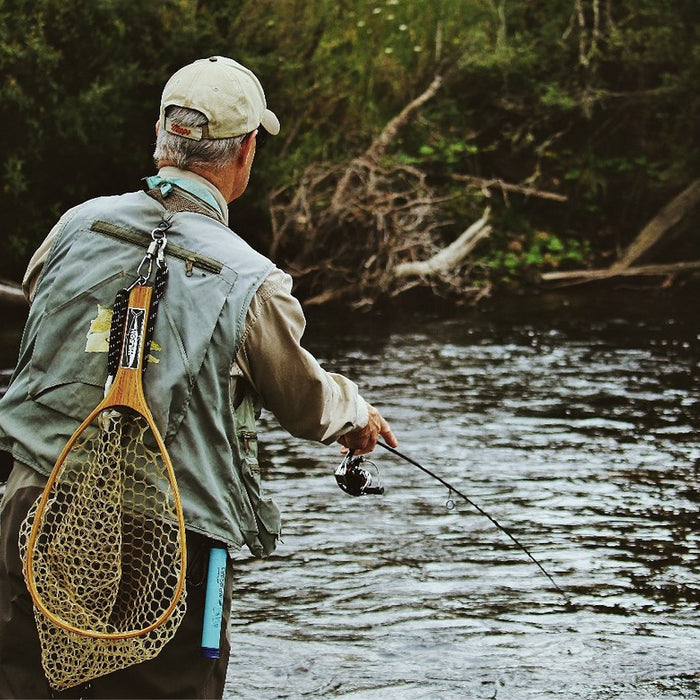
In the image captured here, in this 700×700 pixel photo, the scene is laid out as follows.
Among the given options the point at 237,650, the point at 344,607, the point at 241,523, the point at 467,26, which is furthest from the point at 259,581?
the point at 467,26

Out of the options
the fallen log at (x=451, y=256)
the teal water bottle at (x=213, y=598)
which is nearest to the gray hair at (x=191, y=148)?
the teal water bottle at (x=213, y=598)

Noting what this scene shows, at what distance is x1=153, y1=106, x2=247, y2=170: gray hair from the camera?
2.70 m

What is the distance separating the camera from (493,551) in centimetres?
584

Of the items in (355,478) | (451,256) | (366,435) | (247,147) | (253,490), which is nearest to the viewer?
(253,490)

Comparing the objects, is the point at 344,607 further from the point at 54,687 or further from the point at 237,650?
the point at 54,687

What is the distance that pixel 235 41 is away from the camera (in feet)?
47.0

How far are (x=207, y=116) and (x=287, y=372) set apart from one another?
1.77ft

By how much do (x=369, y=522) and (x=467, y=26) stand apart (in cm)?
1316

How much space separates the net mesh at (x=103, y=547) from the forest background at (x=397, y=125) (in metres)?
10.7

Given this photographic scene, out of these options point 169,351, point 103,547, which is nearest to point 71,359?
point 169,351

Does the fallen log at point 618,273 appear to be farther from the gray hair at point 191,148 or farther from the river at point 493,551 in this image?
the gray hair at point 191,148

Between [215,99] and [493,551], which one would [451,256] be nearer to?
[493,551]

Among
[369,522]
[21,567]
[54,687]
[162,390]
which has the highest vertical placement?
A: [162,390]

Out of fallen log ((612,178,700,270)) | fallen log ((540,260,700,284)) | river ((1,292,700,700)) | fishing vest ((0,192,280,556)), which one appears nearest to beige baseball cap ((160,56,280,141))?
fishing vest ((0,192,280,556))
